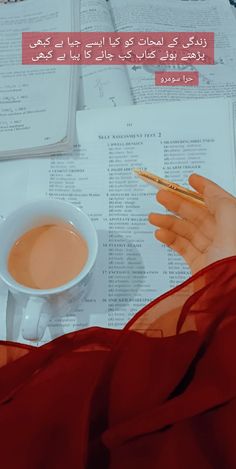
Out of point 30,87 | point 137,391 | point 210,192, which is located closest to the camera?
point 137,391

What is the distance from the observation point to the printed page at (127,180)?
15.6 inches

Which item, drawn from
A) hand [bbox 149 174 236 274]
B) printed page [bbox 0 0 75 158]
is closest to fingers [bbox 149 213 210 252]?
hand [bbox 149 174 236 274]

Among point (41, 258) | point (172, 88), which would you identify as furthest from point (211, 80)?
point (41, 258)

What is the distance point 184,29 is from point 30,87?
20 cm

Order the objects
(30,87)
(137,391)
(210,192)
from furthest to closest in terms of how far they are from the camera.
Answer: (30,87) → (210,192) → (137,391)

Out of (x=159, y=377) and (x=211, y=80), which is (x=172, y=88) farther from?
(x=159, y=377)

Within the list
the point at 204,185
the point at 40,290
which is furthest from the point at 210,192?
the point at 40,290

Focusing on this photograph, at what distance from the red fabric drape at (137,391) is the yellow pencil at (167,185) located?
0.10m

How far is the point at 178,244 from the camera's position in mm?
414

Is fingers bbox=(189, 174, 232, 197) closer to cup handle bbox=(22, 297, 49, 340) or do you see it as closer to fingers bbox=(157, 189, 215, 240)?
fingers bbox=(157, 189, 215, 240)

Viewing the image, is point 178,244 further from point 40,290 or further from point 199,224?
point 40,290

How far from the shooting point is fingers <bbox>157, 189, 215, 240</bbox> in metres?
0.40

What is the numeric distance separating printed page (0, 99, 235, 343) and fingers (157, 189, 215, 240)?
2cm

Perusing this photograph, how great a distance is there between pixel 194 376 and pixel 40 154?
0.27 metres
